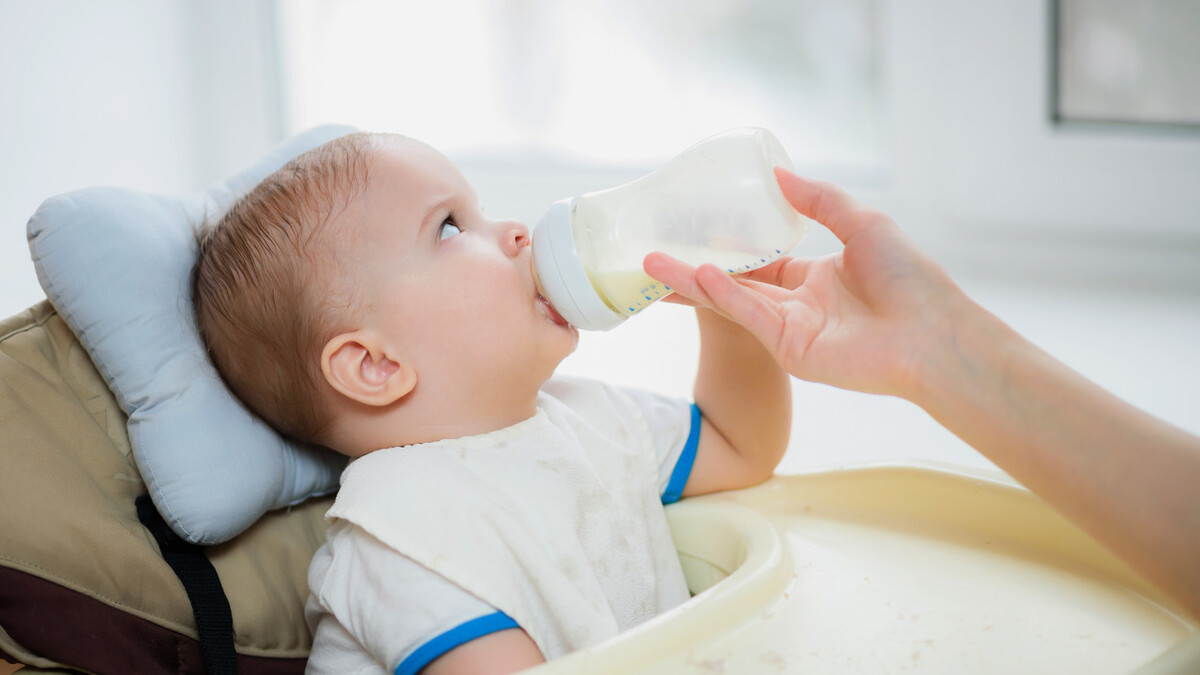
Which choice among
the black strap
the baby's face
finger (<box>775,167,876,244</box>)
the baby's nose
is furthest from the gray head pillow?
finger (<box>775,167,876,244</box>)

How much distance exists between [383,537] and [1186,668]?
56 cm

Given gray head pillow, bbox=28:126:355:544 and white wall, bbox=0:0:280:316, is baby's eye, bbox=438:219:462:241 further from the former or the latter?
white wall, bbox=0:0:280:316

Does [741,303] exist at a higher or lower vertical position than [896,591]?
higher

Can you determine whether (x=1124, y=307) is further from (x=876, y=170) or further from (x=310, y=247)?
(x=310, y=247)

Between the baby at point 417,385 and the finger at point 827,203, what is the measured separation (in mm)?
238

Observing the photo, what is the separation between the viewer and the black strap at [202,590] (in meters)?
0.83

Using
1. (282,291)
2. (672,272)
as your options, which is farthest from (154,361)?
(672,272)

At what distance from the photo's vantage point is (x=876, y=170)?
2.16 meters

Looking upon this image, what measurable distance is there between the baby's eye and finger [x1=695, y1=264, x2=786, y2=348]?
25 cm

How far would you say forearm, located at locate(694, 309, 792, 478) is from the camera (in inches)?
40.3

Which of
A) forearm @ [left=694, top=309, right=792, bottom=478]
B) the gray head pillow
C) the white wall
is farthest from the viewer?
the white wall

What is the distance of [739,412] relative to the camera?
1036 mm

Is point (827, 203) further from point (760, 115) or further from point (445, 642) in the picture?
point (760, 115)

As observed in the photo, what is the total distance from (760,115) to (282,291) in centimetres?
158
